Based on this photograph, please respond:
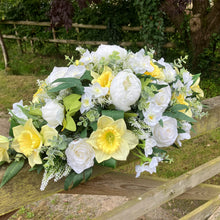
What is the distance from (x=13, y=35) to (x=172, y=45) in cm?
518

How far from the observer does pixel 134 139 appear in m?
1.01

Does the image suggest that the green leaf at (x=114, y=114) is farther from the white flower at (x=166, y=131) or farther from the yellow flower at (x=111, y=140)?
the white flower at (x=166, y=131)

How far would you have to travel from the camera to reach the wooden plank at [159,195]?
46.1 inches

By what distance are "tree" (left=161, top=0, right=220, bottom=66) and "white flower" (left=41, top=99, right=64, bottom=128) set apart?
12.8 feet

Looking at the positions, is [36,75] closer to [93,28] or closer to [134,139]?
[93,28]

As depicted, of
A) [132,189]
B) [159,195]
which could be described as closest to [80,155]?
[159,195]

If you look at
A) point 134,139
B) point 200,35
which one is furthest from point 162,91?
point 200,35

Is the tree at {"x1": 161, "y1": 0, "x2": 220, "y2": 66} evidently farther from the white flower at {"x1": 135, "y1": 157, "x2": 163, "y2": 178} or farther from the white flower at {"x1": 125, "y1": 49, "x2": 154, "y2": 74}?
the white flower at {"x1": 135, "y1": 157, "x2": 163, "y2": 178}

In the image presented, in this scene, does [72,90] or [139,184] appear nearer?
[72,90]

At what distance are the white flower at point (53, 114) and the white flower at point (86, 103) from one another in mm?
82

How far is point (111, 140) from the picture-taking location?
→ 996 mm

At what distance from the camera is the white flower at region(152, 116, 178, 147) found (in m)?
1.07

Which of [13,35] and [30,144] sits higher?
[30,144]

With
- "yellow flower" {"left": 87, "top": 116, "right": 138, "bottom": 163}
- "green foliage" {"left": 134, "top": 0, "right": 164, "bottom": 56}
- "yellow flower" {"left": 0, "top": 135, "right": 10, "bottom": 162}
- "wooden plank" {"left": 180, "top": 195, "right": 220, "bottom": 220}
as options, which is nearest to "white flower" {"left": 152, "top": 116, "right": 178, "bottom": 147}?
"yellow flower" {"left": 87, "top": 116, "right": 138, "bottom": 163}
